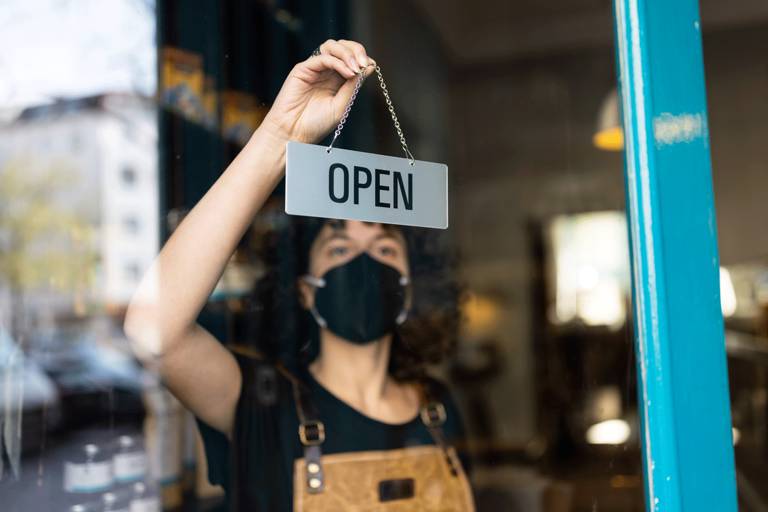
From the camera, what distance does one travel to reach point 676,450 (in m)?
0.92

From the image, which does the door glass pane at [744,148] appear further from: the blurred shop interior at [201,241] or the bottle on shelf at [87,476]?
the bottle on shelf at [87,476]

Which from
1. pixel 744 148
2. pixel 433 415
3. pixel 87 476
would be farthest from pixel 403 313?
pixel 744 148

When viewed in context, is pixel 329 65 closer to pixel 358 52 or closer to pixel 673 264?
pixel 358 52

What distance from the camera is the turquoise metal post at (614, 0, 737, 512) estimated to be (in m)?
0.93

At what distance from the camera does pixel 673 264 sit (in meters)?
0.95

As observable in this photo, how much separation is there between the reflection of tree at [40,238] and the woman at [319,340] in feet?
3.70

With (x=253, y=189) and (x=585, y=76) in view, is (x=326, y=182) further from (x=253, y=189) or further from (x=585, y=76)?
(x=585, y=76)

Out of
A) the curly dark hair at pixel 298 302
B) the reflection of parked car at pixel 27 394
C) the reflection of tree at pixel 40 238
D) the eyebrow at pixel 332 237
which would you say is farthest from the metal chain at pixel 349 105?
the reflection of tree at pixel 40 238

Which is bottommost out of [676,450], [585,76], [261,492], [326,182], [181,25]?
[261,492]

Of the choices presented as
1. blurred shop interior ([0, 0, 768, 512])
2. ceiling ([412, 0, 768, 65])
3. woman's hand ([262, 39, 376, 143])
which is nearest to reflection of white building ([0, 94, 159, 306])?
blurred shop interior ([0, 0, 768, 512])

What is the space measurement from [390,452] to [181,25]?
885mm

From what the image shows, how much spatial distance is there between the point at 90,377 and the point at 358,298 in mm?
1212

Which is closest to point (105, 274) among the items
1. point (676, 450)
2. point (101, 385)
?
point (101, 385)

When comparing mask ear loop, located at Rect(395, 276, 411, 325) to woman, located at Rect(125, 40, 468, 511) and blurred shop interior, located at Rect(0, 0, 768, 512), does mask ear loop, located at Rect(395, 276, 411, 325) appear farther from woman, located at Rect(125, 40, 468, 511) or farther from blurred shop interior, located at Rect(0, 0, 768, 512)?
blurred shop interior, located at Rect(0, 0, 768, 512)
